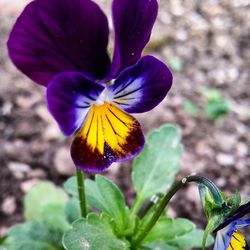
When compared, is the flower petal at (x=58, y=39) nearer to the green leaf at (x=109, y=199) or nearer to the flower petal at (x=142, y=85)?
the flower petal at (x=142, y=85)

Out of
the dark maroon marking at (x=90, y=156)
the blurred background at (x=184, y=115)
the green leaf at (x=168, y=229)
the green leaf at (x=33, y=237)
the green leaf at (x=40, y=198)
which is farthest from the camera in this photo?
the blurred background at (x=184, y=115)

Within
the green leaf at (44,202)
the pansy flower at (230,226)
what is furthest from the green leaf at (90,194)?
the pansy flower at (230,226)

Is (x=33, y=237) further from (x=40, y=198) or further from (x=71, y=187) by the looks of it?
(x=40, y=198)

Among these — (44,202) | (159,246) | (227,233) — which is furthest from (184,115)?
(227,233)

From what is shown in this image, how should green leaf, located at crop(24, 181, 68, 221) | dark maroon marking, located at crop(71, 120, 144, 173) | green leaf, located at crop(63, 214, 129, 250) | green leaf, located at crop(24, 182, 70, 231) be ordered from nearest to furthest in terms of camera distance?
dark maroon marking, located at crop(71, 120, 144, 173) → green leaf, located at crop(63, 214, 129, 250) → green leaf, located at crop(24, 182, 70, 231) → green leaf, located at crop(24, 181, 68, 221)

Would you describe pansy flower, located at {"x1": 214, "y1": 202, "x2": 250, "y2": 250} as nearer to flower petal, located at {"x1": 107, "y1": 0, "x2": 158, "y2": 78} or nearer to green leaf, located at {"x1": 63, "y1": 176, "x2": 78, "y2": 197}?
flower petal, located at {"x1": 107, "y1": 0, "x2": 158, "y2": 78}

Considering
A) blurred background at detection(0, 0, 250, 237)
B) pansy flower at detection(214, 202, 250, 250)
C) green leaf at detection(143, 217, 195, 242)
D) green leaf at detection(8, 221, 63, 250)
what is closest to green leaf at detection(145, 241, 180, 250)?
green leaf at detection(143, 217, 195, 242)
